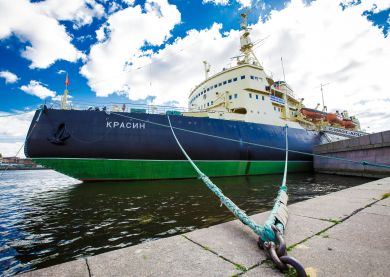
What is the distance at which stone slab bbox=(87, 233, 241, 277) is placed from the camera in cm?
160

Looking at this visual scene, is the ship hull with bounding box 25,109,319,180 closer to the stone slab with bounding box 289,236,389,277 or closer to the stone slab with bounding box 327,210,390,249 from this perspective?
the stone slab with bounding box 327,210,390,249

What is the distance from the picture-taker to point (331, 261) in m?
1.68

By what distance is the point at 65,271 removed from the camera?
1609mm

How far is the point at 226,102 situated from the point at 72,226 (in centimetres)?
1515

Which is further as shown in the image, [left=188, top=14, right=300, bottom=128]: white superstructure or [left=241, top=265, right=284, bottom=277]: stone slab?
[left=188, top=14, right=300, bottom=128]: white superstructure

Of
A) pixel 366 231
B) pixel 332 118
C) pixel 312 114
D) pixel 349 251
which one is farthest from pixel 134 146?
pixel 332 118

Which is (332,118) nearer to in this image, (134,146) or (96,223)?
(134,146)

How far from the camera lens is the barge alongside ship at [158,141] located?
11.5m

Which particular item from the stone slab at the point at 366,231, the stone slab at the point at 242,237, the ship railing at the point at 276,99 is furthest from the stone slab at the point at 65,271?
the ship railing at the point at 276,99

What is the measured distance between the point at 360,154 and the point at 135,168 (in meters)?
15.7

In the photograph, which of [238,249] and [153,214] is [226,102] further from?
[238,249]

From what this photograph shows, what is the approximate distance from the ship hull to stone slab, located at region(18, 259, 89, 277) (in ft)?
35.6

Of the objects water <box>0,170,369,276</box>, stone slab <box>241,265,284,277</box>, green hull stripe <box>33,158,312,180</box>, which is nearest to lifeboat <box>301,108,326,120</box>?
green hull stripe <box>33,158,312,180</box>

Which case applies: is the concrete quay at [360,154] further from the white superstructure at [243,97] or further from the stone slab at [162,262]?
the stone slab at [162,262]
